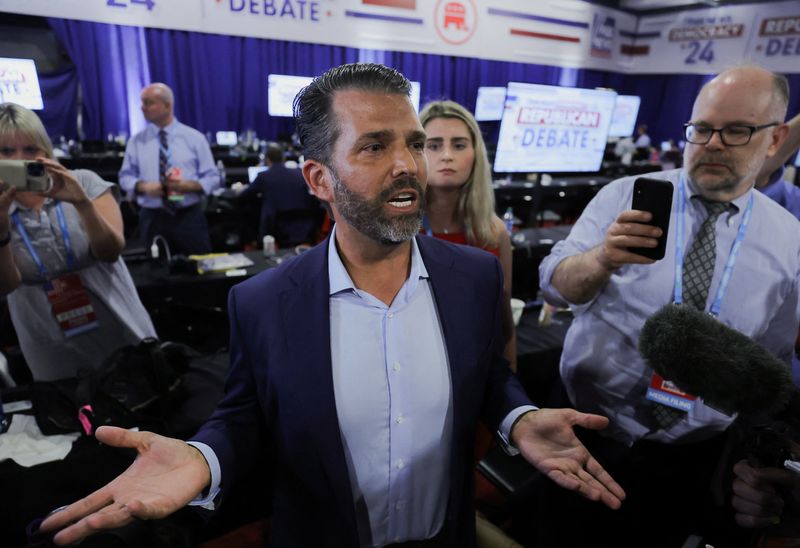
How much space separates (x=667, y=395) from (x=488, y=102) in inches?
→ 353

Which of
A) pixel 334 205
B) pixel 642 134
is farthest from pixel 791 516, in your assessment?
pixel 642 134

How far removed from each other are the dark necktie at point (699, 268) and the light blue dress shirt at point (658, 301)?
0.07 ft

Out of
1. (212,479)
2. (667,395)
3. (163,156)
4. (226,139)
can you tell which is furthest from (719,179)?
(226,139)

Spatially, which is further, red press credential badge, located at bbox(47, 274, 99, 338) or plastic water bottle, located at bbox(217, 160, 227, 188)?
plastic water bottle, located at bbox(217, 160, 227, 188)

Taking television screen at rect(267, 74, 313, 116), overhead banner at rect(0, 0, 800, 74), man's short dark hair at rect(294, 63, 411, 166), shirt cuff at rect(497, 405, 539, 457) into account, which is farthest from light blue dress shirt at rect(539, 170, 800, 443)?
television screen at rect(267, 74, 313, 116)

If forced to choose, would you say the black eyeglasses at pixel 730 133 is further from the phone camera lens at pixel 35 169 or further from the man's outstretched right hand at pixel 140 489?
the phone camera lens at pixel 35 169

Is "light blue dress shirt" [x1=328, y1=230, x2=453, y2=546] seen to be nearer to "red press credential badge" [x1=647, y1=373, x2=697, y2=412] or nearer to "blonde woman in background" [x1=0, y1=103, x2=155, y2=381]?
"red press credential badge" [x1=647, y1=373, x2=697, y2=412]

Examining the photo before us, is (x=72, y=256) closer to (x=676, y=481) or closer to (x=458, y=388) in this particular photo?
(x=458, y=388)

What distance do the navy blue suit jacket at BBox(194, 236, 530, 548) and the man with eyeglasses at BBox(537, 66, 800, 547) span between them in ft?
1.47

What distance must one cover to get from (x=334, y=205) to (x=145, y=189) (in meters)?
3.47

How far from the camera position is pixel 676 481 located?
5.08ft

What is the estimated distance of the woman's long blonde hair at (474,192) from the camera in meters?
2.06

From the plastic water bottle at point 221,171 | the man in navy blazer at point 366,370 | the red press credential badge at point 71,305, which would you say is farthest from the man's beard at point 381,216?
the plastic water bottle at point 221,171

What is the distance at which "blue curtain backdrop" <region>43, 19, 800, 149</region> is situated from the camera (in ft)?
25.6
